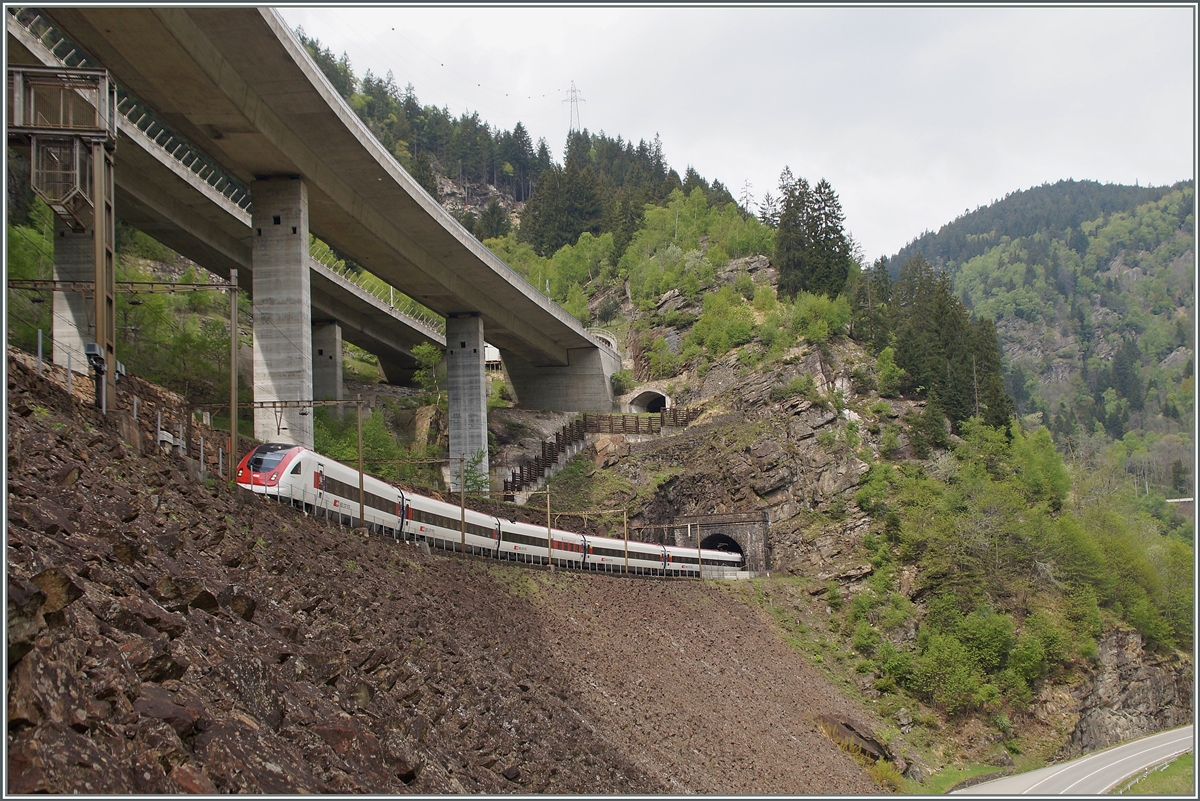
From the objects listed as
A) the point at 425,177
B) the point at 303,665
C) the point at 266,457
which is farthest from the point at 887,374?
the point at 425,177

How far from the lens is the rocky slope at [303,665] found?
9727 mm

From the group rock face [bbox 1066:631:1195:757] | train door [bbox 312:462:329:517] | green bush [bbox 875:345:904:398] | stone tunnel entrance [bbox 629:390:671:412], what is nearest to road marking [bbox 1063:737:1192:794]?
rock face [bbox 1066:631:1195:757]

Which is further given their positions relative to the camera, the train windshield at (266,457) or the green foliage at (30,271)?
the green foliage at (30,271)

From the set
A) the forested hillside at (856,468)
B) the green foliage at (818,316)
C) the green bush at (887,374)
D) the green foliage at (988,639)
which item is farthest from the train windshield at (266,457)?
the green bush at (887,374)

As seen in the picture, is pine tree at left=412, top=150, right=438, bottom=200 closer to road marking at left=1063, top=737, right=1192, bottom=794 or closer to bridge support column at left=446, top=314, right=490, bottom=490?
bridge support column at left=446, top=314, right=490, bottom=490

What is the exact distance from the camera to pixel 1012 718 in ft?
178

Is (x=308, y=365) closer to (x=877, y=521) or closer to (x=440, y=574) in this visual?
(x=440, y=574)

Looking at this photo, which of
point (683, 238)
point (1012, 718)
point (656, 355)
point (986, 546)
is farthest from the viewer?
point (683, 238)

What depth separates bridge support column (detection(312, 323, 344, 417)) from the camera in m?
68.8

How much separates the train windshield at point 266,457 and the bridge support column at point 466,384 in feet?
107

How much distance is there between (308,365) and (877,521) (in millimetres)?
38452

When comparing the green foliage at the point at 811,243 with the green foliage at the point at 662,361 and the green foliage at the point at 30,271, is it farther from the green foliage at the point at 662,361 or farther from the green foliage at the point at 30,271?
the green foliage at the point at 30,271

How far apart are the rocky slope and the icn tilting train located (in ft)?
11.0

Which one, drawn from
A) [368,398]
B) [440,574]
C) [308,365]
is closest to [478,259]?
[308,365]
